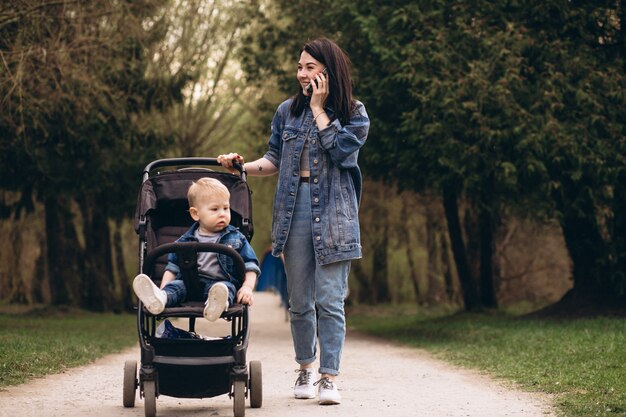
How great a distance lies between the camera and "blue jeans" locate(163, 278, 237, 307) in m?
6.13

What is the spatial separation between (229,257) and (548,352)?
6126 mm

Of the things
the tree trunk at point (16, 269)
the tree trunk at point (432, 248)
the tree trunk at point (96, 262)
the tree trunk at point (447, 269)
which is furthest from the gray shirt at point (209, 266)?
the tree trunk at point (447, 269)

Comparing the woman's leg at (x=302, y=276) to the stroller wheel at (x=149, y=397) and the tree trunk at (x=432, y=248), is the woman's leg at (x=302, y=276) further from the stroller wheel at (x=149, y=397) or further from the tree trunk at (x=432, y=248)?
the tree trunk at (x=432, y=248)

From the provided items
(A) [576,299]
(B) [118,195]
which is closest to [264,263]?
(B) [118,195]

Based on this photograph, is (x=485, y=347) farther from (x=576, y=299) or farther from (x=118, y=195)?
(x=118, y=195)

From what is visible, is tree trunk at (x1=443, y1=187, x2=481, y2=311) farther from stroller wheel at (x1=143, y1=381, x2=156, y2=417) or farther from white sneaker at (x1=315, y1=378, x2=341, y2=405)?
stroller wheel at (x1=143, y1=381, x2=156, y2=417)

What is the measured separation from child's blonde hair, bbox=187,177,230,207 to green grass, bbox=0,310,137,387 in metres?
2.76

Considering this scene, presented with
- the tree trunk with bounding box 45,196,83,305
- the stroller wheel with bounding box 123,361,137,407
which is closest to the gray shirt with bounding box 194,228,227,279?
the stroller wheel with bounding box 123,361,137,407

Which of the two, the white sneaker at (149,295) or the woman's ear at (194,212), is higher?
the woman's ear at (194,212)

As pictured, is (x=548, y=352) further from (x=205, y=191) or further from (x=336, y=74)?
(x=205, y=191)

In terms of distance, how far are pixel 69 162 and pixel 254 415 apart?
17070 mm

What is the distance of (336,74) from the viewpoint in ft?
23.3

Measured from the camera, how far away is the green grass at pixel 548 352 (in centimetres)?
771

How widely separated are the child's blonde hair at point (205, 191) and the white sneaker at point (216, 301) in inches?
28.8
